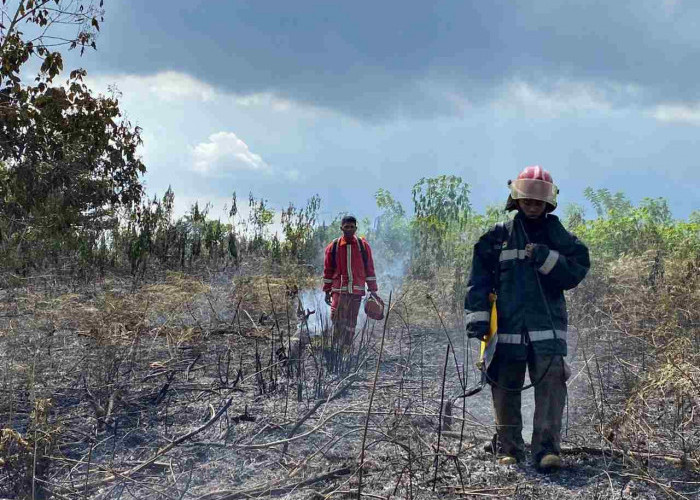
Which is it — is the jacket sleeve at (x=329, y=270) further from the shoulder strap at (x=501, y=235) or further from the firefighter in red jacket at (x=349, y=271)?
the shoulder strap at (x=501, y=235)

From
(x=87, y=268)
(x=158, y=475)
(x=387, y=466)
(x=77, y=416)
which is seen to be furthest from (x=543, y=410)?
(x=87, y=268)

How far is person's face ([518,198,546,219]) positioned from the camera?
4.16 metres

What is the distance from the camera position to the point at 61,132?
31.3 ft

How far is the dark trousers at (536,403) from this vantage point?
399cm

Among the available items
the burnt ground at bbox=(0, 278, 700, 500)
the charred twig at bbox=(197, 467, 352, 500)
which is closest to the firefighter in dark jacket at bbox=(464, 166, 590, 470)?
the burnt ground at bbox=(0, 278, 700, 500)

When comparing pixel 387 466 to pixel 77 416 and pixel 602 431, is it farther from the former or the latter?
pixel 77 416

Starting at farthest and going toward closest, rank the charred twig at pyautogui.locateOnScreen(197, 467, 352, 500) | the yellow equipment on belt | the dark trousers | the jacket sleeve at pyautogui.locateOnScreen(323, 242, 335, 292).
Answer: the jacket sleeve at pyautogui.locateOnScreen(323, 242, 335, 292), the yellow equipment on belt, the dark trousers, the charred twig at pyautogui.locateOnScreen(197, 467, 352, 500)

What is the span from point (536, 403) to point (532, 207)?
1178mm

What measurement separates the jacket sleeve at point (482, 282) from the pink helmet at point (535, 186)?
0.30 meters

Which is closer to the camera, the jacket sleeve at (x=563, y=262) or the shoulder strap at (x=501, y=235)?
the jacket sleeve at (x=563, y=262)

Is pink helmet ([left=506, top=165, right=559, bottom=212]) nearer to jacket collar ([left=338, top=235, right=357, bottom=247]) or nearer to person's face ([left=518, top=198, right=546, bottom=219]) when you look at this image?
person's face ([left=518, top=198, right=546, bottom=219])

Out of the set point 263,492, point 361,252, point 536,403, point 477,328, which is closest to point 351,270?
point 361,252

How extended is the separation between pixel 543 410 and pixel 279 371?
2.82 meters

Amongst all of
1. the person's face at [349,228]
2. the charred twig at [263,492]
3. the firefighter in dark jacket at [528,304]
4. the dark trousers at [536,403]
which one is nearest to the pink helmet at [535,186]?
the firefighter in dark jacket at [528,304]
